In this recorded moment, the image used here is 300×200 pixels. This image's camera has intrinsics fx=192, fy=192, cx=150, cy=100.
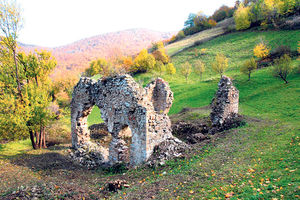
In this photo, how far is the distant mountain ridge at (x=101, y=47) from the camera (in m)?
100

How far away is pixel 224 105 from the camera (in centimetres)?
1536

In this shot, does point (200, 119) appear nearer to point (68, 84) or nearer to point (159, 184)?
point (159, 184)

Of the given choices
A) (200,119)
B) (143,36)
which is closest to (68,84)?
(200,119)

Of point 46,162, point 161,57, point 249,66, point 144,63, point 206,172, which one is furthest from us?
point 161,57

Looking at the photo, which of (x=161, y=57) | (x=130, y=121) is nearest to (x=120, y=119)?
(x=130, y=121)

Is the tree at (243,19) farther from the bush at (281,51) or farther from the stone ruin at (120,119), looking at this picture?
the stone ruin at (120,119)

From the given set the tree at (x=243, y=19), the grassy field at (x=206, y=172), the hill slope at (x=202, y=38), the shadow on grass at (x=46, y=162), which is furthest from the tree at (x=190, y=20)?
the shadow on grass at (x=46, y=162)

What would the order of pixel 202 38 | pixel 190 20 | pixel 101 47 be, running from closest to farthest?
1. pixel 202 38
2. pixel 190 20
3. pixel 101 47

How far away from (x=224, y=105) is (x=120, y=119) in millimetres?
8521

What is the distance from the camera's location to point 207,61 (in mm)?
49156

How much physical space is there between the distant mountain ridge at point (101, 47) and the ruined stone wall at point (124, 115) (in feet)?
272

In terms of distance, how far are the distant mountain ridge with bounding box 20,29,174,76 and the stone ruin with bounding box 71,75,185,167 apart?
82.6 metres

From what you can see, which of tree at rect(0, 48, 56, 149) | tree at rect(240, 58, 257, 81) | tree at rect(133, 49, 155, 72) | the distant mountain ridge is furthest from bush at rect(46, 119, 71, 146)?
the distant mountain ridge

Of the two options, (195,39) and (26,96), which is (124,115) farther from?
(195,39)
